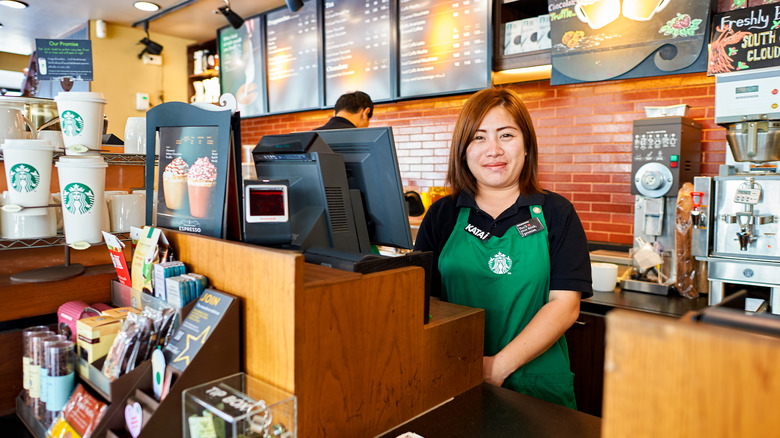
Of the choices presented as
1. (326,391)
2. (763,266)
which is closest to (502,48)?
(763,266)

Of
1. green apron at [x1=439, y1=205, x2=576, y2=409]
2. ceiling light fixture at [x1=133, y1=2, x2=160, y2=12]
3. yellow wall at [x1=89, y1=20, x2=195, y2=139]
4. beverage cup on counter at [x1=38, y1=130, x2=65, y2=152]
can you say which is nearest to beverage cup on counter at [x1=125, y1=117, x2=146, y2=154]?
beverage cup on counter at [x1=38, y1=130, x2=65, y2=152]

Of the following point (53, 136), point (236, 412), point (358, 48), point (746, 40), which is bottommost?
point (236, 412)

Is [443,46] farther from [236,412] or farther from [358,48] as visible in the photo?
[236,412]

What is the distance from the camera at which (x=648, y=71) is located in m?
2.80

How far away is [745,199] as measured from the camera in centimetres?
203

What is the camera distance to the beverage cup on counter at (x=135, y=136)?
1620 millimetres

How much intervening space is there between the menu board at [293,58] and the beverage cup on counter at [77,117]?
3.19 metres

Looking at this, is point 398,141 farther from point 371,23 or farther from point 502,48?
point 502,48

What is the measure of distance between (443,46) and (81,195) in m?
2.81

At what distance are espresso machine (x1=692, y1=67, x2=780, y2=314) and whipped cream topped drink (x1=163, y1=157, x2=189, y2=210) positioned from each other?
2.01 metres

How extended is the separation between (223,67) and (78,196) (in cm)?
432

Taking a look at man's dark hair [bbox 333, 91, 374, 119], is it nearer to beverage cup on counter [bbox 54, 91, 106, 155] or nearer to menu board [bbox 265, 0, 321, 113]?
menu board [bbox 265, 0, 321, 113]

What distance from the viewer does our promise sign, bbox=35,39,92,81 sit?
6.01 feet

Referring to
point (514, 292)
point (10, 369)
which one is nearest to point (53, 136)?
point (10, 369)
